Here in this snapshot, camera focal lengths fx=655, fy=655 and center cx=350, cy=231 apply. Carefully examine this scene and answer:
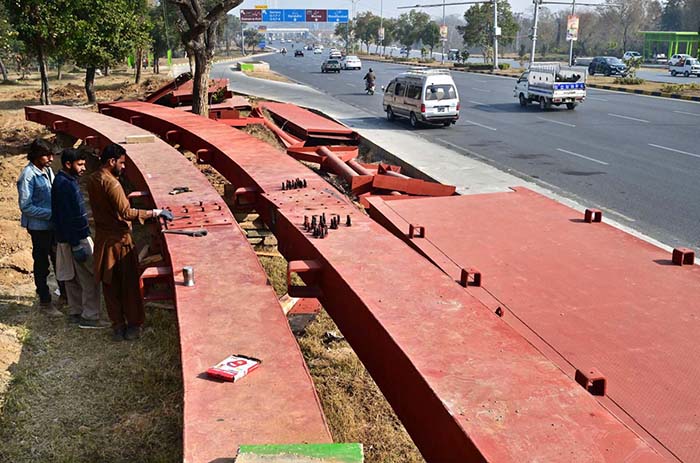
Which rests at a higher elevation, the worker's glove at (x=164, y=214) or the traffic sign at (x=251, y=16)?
the traffic sign at (x=251, y=16)

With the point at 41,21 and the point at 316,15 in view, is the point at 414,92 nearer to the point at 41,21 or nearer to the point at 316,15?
the point at 41,21

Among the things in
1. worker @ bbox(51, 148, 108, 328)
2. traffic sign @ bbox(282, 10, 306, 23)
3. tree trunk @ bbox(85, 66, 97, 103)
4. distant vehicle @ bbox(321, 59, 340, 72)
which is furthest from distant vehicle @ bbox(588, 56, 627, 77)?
traffic sign @ bbox(282, 10, 306, 23)

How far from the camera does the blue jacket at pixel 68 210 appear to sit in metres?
5.40

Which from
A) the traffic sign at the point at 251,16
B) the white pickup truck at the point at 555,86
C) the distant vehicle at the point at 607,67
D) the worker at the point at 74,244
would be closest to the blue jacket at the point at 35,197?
the worker at the point at 74,244

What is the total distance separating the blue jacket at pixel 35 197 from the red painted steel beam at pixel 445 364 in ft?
7.97

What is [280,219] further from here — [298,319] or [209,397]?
[209,397]

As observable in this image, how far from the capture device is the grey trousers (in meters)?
5.68

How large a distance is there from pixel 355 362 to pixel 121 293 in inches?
78.2

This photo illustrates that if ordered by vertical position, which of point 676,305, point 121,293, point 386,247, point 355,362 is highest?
point 386,247

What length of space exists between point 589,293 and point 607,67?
48.1 metres

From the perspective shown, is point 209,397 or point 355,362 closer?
point 209,397

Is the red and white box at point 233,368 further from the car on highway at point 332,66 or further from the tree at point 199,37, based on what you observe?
the car on highway at point 332,66

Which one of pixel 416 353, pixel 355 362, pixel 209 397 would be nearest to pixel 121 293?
pixel 355 362

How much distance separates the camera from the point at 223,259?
13.7 ft
